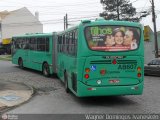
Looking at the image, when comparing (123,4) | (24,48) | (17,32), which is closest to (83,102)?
(24,48)

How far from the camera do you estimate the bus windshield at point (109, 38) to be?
43.4 ft

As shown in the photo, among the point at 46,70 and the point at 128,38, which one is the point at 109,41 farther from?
the point at 46,70

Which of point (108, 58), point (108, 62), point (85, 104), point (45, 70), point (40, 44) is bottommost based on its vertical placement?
point (85, 104)

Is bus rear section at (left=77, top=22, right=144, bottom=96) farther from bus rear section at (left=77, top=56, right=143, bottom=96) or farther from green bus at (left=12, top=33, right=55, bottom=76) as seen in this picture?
green bus at (left=12, top=33, right=55, bottom=76)

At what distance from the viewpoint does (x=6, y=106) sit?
1332 cm

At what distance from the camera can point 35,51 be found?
25703 millimetres

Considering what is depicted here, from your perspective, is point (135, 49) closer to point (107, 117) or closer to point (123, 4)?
point (107, 117)

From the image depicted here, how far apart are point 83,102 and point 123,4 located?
6148cm

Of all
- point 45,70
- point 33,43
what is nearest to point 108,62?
point 45,70

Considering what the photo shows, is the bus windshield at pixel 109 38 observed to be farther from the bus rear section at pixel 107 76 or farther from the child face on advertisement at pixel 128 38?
the bus rear section at pixel 107 76

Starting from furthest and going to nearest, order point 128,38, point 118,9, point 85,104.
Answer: point 118,9
point 85,104
point 128,38

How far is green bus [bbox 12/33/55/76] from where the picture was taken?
2328 cm

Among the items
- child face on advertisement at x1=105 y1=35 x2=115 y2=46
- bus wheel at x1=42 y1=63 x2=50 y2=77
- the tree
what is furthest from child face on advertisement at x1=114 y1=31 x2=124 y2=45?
the tree

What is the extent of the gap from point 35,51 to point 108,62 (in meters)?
13.1
